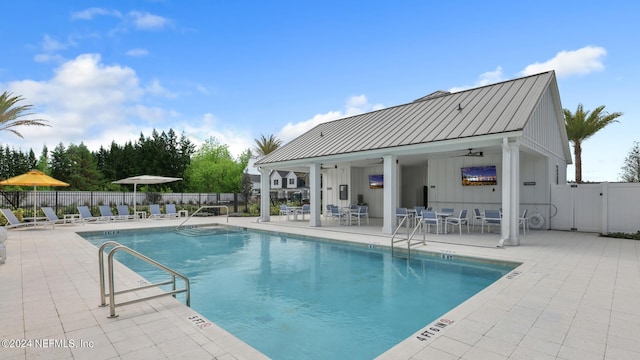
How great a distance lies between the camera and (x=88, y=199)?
2409cm

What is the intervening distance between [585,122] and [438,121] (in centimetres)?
1685

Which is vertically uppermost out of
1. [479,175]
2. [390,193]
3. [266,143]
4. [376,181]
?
[266,143]

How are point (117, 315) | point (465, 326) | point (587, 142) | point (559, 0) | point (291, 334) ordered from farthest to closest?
point (587, 142) < point (559, 0) < point (291, 334) < point (117, 315) < point (465, 326)

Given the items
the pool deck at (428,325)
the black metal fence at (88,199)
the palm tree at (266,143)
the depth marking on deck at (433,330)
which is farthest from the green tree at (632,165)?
the palm tree at (266,143)

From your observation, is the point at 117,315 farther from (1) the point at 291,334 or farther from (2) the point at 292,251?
(2) the point at 292,251

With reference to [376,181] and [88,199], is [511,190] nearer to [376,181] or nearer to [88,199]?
[376,181]

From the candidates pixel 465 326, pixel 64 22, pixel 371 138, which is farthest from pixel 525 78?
pixel 64 22

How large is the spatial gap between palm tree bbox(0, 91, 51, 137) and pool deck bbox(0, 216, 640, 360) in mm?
7194

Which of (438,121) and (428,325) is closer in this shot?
(428,325)

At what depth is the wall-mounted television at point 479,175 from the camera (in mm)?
13141

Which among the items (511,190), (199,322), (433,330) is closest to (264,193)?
(511,190)

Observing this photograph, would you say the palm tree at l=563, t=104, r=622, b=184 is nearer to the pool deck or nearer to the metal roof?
the metal roof

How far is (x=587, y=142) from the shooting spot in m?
22.4

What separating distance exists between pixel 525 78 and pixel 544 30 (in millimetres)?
2019
